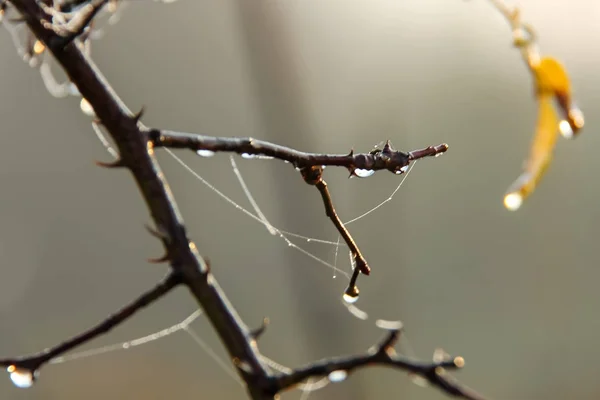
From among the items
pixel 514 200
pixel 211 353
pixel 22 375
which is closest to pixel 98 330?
pixel 22 375

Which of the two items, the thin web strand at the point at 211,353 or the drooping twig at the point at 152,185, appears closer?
the drooping twig at the point at 152,185

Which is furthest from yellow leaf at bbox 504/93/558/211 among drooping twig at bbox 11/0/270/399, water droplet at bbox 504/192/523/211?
drooping twig at bbox 11/0/270/399

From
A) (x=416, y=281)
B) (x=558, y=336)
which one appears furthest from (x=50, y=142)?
(x=558, y=336)

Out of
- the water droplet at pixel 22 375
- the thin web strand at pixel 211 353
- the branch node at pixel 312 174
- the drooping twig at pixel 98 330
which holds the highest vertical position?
the branch node at pixel 312 174

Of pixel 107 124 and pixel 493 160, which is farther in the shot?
pixel 493 160

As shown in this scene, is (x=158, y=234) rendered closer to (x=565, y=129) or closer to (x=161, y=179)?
(x=161, y=179)

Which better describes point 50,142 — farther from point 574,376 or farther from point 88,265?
point 574,376

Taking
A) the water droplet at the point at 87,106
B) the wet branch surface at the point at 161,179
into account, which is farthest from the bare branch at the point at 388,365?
the water droplet at the point at 87,106

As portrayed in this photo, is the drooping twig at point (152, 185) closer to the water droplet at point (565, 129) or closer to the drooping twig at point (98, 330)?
the drooping twig at point (98, 330)
